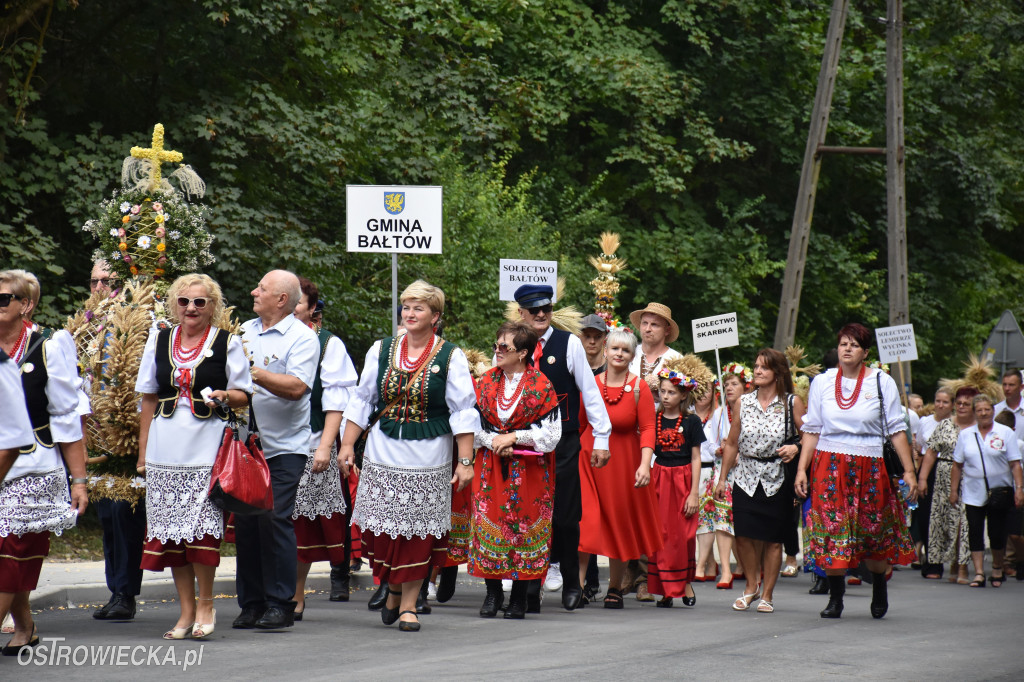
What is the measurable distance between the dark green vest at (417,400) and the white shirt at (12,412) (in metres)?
2.37

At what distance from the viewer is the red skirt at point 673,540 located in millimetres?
10609

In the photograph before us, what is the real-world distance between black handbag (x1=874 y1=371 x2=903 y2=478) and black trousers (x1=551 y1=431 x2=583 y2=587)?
84.8 inches

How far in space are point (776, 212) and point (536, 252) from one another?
35.3ft

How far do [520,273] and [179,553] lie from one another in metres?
7.07

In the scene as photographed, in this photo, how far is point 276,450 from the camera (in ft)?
27.5

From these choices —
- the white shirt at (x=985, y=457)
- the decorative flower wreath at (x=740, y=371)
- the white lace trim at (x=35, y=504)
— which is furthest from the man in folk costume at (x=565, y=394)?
the white shirt at (x=985, y=457)

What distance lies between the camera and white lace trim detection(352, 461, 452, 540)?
846 cm

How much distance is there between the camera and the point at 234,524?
27.8 feet

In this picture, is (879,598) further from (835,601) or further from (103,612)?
(103,612)

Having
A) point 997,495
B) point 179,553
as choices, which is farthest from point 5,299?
point 997,495

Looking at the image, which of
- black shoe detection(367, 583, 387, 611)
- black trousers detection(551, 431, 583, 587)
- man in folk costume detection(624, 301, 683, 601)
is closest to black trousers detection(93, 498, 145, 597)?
black shoe detection(367, 583, 387, 611)

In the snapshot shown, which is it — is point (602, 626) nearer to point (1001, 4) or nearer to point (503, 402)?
point (503, 402)

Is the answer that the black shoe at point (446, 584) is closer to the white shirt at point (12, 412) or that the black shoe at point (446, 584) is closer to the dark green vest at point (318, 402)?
the dark green vest at point (318, 402)

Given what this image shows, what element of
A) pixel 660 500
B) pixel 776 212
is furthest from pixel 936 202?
pixel 660 500
